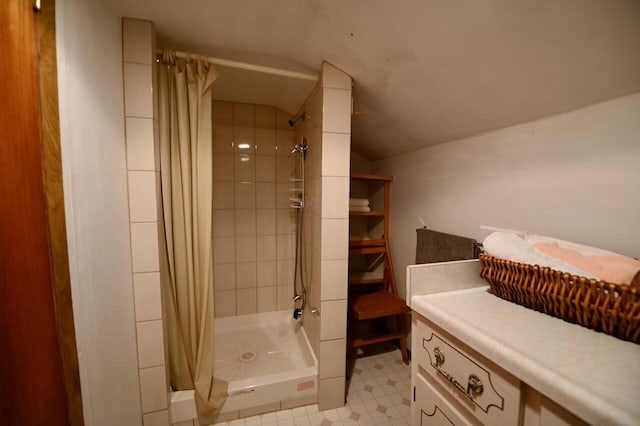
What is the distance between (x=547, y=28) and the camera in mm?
646

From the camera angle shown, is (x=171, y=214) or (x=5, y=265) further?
(x=171, y=214)

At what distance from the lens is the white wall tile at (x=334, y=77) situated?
3.74 feet

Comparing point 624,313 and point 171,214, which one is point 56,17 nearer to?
point 171,214

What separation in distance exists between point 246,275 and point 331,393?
1.06m

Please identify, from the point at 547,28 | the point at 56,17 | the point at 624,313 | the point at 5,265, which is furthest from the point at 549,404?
the point at 56,17

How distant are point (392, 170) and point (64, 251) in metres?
1.85

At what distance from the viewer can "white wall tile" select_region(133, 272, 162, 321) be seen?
972 mm

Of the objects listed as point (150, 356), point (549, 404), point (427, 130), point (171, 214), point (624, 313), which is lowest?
point (150, 356)

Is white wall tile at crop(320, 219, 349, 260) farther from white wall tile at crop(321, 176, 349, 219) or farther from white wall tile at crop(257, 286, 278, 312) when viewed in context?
white wall tile at crop(257, 286, 278, 312)

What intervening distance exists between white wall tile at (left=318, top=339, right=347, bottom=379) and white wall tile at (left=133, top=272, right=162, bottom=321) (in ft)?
2.71

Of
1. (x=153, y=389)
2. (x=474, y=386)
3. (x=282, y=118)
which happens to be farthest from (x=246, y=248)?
(x=474, y=386)

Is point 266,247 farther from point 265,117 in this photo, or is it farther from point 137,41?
point 137,41

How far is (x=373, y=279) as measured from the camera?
177 cm

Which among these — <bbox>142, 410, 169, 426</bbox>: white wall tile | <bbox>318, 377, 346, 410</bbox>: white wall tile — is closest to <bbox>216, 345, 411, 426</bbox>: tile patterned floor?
<bbox>318, 377, 346, 410</bbox>: white wall tile
